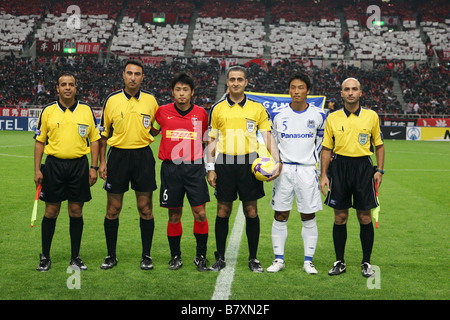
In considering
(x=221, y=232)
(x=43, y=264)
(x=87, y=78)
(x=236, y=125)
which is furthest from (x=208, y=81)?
(x=43, y=264)

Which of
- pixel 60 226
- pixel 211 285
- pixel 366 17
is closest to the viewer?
pixel 211 285

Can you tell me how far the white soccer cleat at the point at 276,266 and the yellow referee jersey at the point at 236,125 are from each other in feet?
4.05

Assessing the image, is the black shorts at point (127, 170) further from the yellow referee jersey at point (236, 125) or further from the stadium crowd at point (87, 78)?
the stadium crowd at point (87, 78)

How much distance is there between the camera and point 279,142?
5.58 m

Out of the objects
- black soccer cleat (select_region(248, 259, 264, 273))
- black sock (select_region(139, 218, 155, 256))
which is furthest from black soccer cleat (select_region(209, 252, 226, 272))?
black sock (select_region(139, 218, 155, 256))

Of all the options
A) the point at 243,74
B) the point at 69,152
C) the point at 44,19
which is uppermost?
the point at 44,19

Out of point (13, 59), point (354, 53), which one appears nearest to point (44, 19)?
point (13, 59)

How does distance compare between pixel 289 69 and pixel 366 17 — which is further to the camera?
pixel 366 17

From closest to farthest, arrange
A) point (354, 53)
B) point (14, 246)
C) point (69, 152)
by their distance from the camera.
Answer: point (69, 152) < point (14, 246) < point (354, 53)

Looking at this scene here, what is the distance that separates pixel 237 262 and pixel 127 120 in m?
2.03

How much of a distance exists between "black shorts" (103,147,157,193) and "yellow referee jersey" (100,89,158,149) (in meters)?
0.09

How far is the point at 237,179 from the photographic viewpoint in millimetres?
5395

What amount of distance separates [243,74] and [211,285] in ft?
7.28

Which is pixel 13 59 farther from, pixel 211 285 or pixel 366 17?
pixel 211 285
